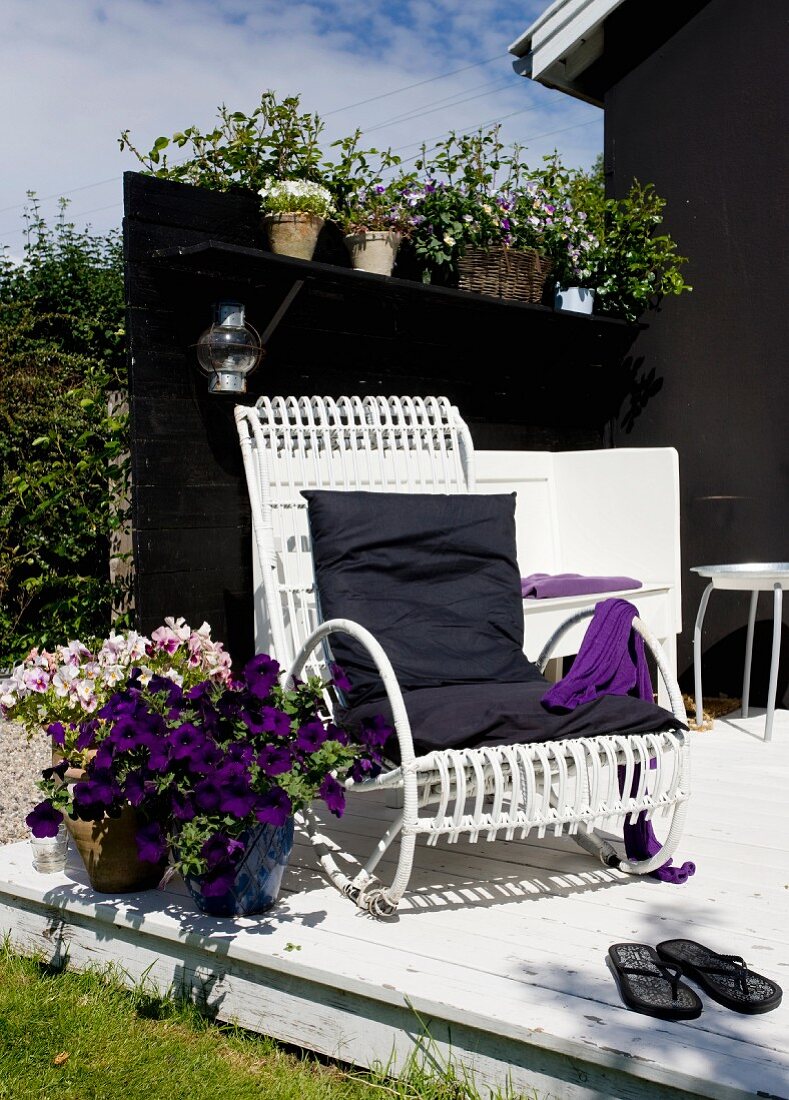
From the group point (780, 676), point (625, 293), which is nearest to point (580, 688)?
point (780, 676)

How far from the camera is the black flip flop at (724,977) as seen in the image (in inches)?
69.4

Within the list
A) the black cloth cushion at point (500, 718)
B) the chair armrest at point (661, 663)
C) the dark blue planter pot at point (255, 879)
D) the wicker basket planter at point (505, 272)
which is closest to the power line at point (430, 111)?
the wicker basket planter at point (505, 272)

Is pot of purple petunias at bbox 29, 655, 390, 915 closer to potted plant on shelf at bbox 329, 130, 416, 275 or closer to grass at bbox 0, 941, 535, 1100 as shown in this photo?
grass at bbox 0, 941, 535, 1100

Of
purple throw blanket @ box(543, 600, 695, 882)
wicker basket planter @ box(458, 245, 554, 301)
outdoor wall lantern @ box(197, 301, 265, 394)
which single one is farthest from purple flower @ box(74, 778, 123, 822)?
wicker basket planter @ box(458, 245, 554, 301)

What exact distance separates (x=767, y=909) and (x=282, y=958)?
1.00 m

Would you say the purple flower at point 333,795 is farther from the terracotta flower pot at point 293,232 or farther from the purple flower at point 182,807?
the terracotta flower pot at point 293,232

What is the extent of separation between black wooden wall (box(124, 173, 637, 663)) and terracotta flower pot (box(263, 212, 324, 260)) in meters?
0.07

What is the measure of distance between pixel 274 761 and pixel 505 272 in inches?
110

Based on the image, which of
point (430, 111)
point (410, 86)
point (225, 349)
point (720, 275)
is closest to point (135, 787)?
point (225, 349)

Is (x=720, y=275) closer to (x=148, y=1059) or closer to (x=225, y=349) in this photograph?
(x=225, y=349)

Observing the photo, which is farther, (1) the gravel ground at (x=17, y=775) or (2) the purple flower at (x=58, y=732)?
(1) the gravel ground at (x=17, y=775)

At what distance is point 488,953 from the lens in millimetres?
2018

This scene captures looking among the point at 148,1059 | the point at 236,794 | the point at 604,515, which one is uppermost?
the point at 604,515

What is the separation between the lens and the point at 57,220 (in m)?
9.27
